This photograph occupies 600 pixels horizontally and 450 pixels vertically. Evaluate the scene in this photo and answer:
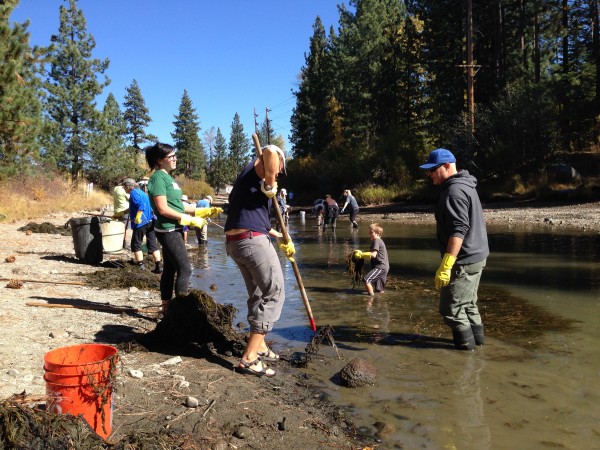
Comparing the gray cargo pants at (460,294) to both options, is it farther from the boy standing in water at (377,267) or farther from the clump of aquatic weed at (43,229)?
the clump of aquatic weed at (43,229)

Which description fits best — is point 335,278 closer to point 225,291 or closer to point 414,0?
point 225,291

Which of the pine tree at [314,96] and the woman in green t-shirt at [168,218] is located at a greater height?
the pine tree at [314,96]

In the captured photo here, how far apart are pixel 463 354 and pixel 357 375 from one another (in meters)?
1.45

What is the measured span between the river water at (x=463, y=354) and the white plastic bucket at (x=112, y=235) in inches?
80.1

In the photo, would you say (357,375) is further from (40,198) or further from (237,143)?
(237,143)

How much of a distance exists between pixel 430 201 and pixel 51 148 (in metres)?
27.8

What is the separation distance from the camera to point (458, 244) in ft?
17.2

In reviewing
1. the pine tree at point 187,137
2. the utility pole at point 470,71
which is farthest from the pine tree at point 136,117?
the utility pole at point 470,71

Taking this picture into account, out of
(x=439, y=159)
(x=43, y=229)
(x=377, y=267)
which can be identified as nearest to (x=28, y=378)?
(x=439, y=159)

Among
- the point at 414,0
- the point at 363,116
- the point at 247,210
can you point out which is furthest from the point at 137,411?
the point at 363,116

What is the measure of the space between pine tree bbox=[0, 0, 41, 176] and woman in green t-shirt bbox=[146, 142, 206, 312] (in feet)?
43.7

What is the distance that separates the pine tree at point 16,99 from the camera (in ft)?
53.6

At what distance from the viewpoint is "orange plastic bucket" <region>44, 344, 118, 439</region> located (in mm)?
2990

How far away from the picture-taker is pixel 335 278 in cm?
1051
